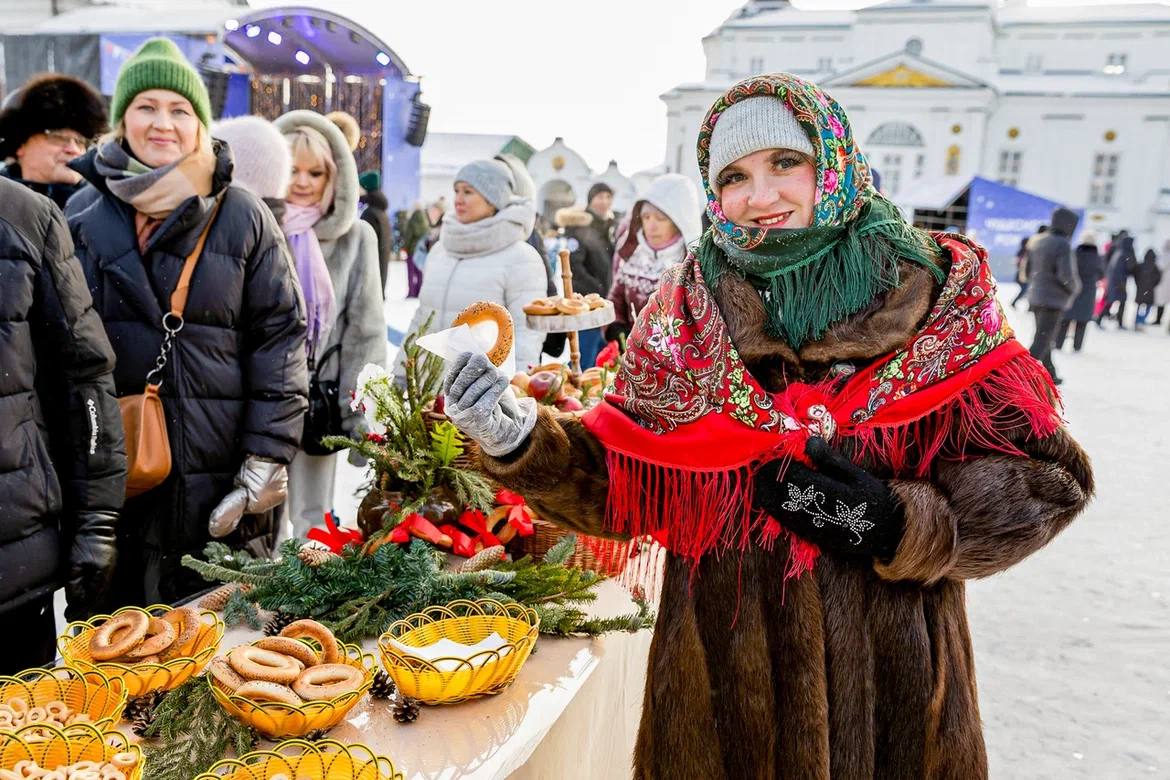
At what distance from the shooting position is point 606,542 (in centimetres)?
216

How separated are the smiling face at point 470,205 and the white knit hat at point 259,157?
0.82 m

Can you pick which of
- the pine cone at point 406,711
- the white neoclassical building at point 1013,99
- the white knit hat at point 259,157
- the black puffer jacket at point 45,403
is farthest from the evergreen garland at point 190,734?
the white neoclassical building at point 1013,99

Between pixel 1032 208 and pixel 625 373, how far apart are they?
22.0 metres

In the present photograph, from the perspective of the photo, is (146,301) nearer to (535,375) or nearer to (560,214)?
(535,375)

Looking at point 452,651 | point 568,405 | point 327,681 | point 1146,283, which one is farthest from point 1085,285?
point 327,681

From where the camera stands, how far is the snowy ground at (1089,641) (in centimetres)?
284

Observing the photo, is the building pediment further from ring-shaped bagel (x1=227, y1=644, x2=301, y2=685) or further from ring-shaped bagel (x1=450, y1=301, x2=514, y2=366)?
ring-shaped bagel (x1=227, y1=644, x2=301, y2=685)

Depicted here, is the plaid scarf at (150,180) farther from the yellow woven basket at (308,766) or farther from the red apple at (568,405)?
the yellow woven basket at (308,766)

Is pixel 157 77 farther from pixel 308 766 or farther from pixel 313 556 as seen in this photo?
pixel 308 766

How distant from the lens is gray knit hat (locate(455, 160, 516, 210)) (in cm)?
376

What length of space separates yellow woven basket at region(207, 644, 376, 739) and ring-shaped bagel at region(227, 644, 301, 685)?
4 cm

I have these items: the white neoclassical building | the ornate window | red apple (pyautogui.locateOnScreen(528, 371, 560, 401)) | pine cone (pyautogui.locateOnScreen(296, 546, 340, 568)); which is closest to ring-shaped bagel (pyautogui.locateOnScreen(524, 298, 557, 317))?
red apple (pyautogui.locateOnScreen(528, 371, 560, 401))

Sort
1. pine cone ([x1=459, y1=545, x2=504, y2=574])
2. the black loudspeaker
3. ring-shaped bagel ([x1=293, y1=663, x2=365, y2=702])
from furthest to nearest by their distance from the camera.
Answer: the black loudspeaker → pine cone ([x1=459, y1=545, x2=504, y2=574]) → ring-shaped bagel ([x1=293, y1=663, x2=365, y2=702])

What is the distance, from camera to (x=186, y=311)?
2297 millimetres
